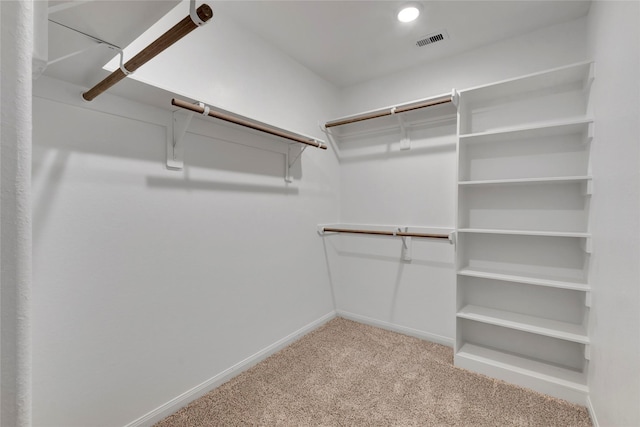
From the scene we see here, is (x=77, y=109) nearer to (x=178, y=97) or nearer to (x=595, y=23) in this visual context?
(x=178, y=97)

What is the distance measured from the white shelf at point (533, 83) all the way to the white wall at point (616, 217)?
0.38 ft

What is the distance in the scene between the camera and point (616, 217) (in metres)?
1.32

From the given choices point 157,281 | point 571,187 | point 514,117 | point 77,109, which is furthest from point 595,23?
point 157,281

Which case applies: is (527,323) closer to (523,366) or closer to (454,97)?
(523,366)

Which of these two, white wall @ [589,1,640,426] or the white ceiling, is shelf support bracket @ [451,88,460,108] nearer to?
the white ceiling

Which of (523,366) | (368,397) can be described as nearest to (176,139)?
(368,397)

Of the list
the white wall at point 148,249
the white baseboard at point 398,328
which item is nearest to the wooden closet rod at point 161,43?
the white wall at point 148,249

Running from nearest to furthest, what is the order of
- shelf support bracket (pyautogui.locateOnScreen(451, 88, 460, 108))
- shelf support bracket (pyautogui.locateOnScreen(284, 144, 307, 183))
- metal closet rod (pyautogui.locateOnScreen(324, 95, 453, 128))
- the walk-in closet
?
the walk-in closet → shelf support bracket (pyautogui.locateOnScreen(451, 88, 460, 108)) → metal closet rod (pyautogui.locateOnScreen(324, 95, 453, 128)) → shelf support bracket (pyautogui.locateOnScreen(284, 144, 307, 183))

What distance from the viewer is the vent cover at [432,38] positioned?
2121 millimetres

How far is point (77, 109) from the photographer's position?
132 cm

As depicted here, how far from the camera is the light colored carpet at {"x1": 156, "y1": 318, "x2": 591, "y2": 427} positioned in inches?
64.1

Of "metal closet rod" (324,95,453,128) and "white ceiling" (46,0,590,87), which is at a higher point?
"white ceiling" (46,0,590,87)

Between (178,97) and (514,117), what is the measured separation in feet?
7.43

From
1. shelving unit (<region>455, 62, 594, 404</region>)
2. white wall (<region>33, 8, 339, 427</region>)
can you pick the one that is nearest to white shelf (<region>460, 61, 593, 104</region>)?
shelving unit (<region>455, 62, 594, 404</region>)
